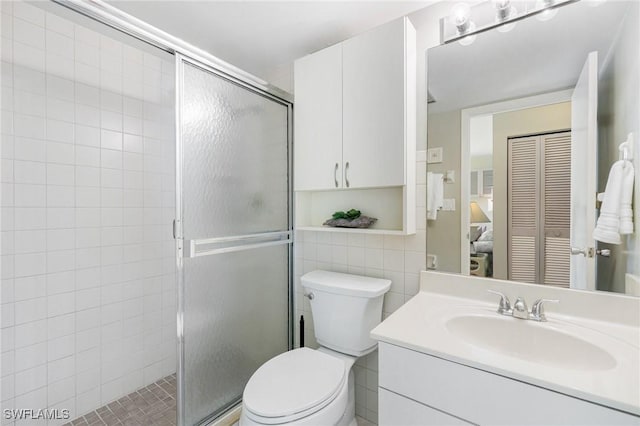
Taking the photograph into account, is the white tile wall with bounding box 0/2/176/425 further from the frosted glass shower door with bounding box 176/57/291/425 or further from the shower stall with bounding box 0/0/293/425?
the frosted glass shower door with bounding box 176/57/291/425

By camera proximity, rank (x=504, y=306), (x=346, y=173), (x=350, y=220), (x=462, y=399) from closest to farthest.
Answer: (x=462, y=399) < (x=504, y=306) < (x=346, y=173) < (x=350, y=220)

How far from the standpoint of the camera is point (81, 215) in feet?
5.77

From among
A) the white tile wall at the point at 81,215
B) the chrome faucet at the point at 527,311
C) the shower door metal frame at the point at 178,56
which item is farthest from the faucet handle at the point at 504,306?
the white tile wall at the point at 81,215

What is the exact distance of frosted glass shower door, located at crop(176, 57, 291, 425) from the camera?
4.41ft

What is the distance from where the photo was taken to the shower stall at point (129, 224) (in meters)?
1.38

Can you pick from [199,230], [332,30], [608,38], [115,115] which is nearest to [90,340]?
[199,230]

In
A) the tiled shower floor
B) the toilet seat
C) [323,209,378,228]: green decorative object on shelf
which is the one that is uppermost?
[323,209,378,228]: green decorative object on shelf

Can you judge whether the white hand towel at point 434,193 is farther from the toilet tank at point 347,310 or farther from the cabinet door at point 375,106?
the toilet tank at point 347,310

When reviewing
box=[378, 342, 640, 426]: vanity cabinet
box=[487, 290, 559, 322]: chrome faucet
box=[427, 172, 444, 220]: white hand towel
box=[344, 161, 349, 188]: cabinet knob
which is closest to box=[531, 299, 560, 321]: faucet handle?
box=[487, 290, 559, 322]: chrome faucet

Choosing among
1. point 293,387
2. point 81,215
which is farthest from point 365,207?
point 81,215

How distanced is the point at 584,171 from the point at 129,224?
2.46 metres

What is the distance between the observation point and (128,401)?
1.89 metres

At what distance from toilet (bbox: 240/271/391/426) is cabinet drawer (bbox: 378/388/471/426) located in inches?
10.8

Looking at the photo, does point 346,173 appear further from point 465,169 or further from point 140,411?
point 140,411
